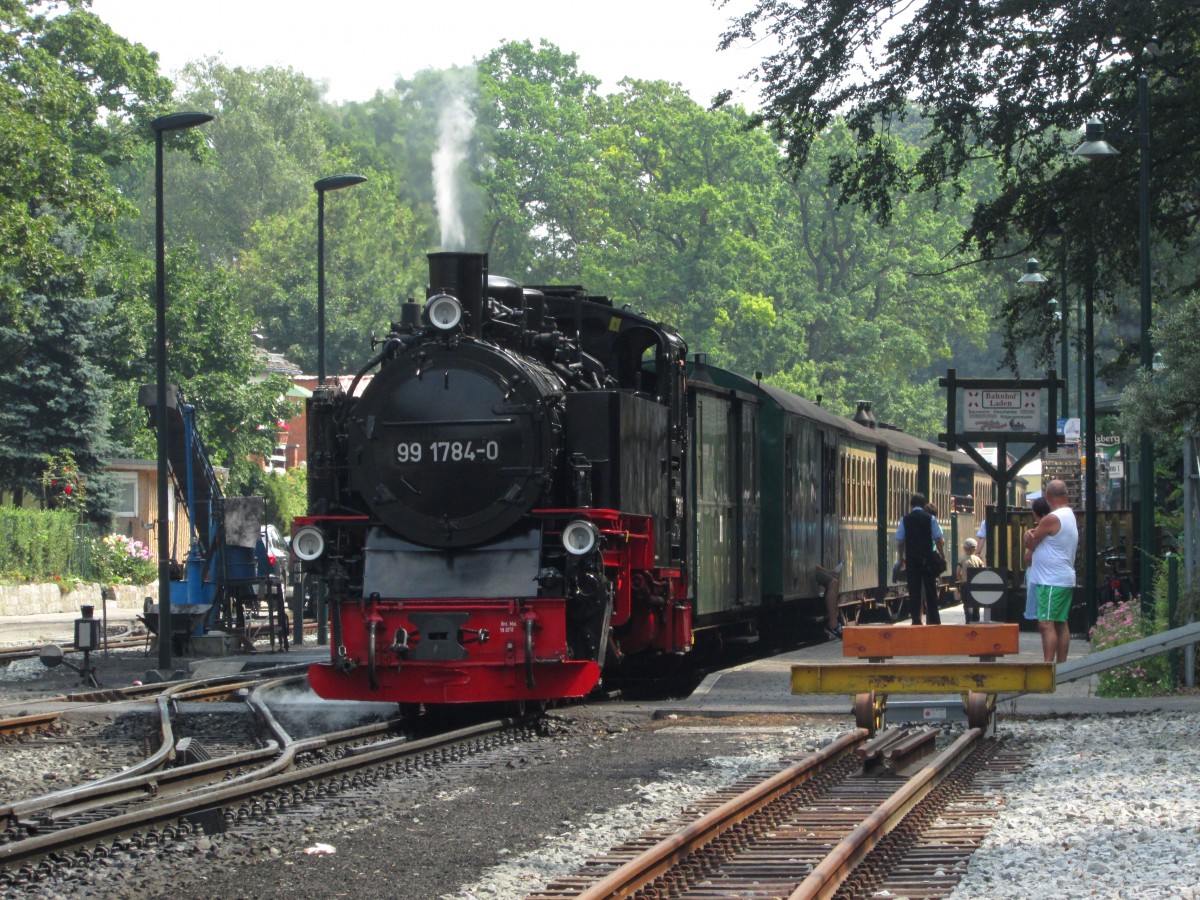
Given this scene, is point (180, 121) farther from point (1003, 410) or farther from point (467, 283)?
point (1003, 410)

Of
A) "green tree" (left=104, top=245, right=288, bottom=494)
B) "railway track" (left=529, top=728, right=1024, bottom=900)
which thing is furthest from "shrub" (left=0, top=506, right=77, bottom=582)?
"railway track" (left=529, top=728, right=1024, bottom=900)

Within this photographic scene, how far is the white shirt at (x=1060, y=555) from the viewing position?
14.1 meters

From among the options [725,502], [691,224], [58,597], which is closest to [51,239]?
[58,597]

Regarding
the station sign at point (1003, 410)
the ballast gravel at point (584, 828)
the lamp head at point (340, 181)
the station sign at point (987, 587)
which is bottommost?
the ballast gravel at point (584, 828)

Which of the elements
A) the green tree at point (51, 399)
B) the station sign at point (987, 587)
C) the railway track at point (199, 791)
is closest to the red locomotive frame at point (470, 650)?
the railway track at point (199, 791)

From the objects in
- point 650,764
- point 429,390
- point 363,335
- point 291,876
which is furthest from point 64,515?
point 363,335

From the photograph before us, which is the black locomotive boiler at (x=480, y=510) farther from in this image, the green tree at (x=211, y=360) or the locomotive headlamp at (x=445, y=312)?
the green tree at (x=211, y=360)

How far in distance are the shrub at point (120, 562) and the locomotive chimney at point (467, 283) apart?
26.0 m

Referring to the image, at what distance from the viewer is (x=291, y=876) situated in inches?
280

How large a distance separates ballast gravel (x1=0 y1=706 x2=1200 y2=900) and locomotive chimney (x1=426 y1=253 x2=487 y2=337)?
326 cm

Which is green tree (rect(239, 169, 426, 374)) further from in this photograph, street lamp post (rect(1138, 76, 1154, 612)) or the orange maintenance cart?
the orange maintenance cart

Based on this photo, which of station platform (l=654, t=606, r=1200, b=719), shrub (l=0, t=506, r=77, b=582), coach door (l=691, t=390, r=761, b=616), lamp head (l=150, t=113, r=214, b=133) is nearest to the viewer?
station platform (l=654, t=606, r=1200, b=719)

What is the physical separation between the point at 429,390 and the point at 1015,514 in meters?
14.6

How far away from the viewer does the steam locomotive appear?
1184cm
